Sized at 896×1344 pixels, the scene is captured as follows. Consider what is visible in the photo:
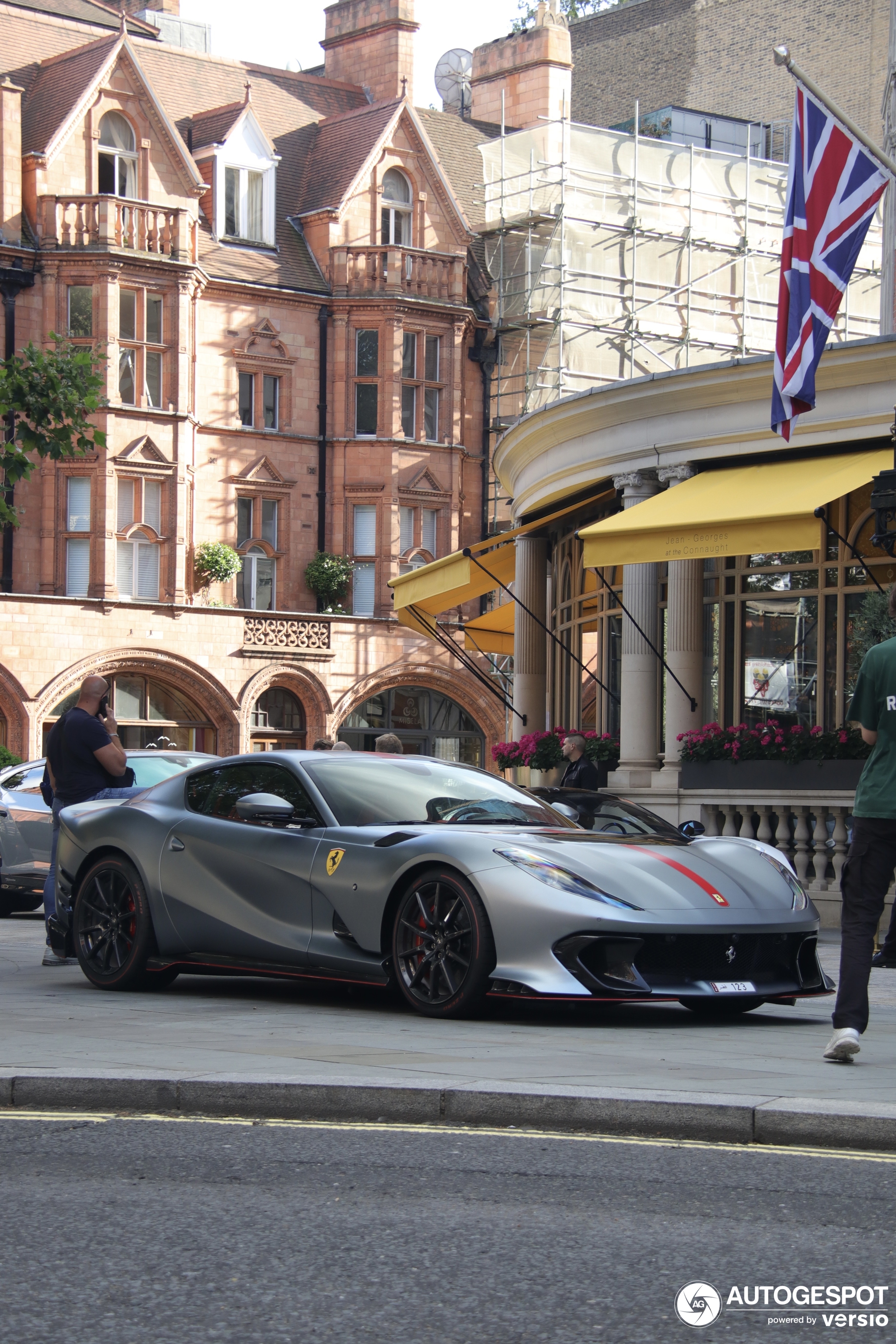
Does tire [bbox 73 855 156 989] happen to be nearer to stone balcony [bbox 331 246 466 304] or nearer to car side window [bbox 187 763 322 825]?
car side window [bbox 187 763 322 825]

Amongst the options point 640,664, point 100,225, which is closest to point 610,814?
point 640,664

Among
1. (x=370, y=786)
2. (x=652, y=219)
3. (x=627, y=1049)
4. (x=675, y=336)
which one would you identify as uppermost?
(x=652, y=219)

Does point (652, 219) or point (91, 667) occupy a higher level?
point (652, 219)

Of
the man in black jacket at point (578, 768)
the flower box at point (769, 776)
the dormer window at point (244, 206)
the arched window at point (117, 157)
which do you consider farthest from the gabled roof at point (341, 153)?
the flower box at point (769, 776)

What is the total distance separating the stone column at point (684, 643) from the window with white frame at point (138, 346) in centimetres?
2568

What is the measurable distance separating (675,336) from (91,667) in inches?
613

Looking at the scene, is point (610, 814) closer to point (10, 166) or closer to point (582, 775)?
point (582, 775)

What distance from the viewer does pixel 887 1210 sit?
4.90 metres

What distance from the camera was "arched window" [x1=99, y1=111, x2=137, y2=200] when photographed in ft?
141

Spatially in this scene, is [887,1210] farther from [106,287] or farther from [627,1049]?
Answer: [106,287]

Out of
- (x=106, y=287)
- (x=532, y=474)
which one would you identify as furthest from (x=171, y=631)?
(x=532, y=474)

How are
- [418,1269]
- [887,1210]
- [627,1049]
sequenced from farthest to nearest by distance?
1. [627,1049]
2. [887,1210]
3. [418,1269]

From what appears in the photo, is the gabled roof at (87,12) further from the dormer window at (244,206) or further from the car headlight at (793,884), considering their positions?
the car headlight at (793,884)

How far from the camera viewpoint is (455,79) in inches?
2400
